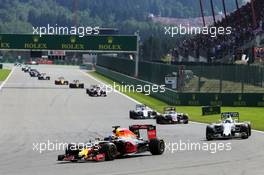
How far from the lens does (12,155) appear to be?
2178 cm

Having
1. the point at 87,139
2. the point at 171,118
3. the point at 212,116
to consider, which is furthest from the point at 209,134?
the point at 212,116

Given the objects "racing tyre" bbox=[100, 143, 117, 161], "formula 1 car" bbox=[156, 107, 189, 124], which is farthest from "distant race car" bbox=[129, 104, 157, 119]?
"racing tyre" bbox=[100, 143, 117, 161]

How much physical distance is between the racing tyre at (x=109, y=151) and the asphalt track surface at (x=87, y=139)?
22cm

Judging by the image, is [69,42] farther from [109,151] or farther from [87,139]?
[109,151]

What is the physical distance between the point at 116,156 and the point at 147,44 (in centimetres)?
15819

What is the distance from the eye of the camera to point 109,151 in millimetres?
19812

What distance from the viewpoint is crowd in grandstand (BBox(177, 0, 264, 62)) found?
75188 millimetres

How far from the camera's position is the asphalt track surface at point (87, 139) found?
58.3 feet

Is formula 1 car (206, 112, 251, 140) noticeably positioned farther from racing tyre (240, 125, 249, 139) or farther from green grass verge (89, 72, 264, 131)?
green grass verge (89, 72, 264, 131)

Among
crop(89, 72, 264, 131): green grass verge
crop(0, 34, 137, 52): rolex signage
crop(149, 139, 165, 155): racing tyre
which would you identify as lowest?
crop(89, 72, 264, 131): green grass verge

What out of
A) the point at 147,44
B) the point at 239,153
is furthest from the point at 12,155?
the point at 147,44

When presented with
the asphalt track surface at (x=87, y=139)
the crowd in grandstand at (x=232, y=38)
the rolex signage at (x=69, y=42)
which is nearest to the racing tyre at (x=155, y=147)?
the asphalt track surface at (x=87, y=139)

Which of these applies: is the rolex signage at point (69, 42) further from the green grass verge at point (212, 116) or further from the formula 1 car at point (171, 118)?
the formula 1 car at point (171, 118)

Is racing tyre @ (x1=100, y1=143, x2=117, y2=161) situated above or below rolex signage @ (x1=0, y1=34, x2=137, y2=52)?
below
